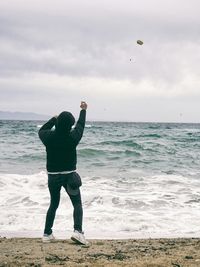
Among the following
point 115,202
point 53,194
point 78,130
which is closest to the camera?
point 78,130

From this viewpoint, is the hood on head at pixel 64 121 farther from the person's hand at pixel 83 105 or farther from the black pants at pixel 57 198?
the black pants at pixel 57 198

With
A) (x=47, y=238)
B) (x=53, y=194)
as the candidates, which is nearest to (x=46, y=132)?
(x=53, y=194)

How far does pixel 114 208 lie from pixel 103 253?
3689 millimetres

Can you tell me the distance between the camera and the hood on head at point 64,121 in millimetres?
6266

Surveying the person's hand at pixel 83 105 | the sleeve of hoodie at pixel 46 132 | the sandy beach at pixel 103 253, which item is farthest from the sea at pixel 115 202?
the person's hand at pixel 83 105

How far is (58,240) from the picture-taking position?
265 inches

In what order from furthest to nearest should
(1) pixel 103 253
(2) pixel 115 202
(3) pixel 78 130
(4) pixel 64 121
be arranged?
(2) pixel 115 202
(3) pixel 78 130
(4) pixel 64 121
(1) pixel 103 253

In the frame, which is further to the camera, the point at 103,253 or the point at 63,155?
the point at 63,155

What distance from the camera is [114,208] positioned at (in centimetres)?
955

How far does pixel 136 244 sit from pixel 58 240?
3.73 ft

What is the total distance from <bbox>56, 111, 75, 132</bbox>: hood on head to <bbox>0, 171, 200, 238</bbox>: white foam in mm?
2080

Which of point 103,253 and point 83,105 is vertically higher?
point 83,105

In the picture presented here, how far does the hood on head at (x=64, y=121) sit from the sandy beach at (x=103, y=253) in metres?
1.60

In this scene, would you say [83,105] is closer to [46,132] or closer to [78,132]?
[78,132]
